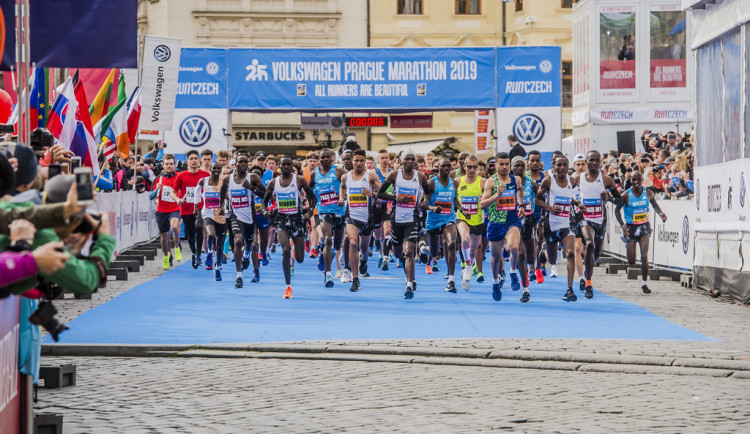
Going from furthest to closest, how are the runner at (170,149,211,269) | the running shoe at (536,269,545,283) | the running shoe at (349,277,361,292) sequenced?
the runner at (170,149,211,269), the running shoe at (536,269,545,283), the running shoe at (349,277,361,292)

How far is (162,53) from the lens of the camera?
2530 cm

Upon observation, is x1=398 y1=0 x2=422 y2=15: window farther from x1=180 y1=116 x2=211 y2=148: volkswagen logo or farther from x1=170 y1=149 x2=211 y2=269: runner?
x1=170 y1=149 x2=211 y2=269: runner

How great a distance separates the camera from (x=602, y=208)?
55.9ft

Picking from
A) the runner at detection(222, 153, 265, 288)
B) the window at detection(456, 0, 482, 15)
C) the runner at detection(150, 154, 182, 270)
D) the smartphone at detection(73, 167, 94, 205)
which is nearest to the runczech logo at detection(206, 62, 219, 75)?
the runner at detection(150, 154, 182, 270)

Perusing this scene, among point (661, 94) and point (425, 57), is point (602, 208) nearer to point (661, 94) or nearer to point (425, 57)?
point (425, 57)

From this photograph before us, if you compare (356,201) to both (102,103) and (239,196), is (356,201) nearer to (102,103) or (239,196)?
(239,196)

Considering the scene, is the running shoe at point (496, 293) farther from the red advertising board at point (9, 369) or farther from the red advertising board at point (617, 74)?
the red advertising board at point (617, 74)

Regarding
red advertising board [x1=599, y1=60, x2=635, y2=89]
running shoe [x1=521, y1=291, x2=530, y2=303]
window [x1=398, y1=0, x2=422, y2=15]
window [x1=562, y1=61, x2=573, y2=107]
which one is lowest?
running shoe [x1=521, y1=291, x2=530, y2=303]

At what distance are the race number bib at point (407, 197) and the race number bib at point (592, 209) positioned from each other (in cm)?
229

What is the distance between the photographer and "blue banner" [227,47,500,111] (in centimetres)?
2888

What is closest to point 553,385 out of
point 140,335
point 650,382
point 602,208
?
point 650,382

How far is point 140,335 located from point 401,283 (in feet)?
24.5

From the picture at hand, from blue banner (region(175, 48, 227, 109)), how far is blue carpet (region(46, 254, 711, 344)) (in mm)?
10536

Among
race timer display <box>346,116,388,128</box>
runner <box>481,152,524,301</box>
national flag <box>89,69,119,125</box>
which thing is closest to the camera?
runner <box>481,152,524,301</box>
